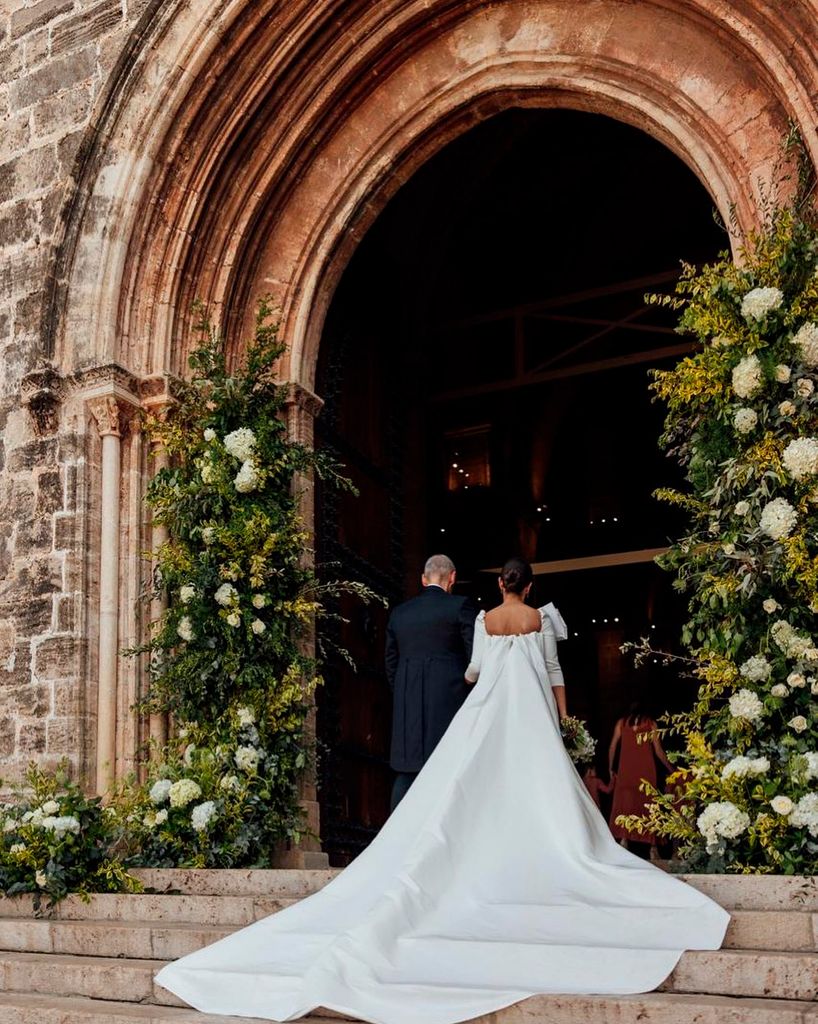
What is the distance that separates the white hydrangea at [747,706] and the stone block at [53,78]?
537 cm

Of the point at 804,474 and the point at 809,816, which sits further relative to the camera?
the point at 804,474

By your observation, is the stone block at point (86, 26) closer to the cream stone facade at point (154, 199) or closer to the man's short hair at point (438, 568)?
the cream stone facade at point (154, 199)

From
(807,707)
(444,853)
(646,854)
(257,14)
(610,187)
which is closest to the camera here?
(444,853)

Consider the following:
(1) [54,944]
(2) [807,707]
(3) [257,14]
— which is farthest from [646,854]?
(3) [257,14]

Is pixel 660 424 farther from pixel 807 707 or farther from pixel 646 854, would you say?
pixel 807 707

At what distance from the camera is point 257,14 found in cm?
700

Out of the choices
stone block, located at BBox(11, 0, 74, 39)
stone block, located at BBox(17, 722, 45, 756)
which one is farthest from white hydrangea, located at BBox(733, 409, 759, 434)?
stone block, located at BBox(11, 0, 74, 39)

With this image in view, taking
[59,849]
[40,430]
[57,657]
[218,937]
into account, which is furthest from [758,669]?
[40,430]

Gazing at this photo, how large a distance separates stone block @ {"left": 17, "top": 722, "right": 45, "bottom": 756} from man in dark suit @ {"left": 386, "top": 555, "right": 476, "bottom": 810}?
6.87 ft

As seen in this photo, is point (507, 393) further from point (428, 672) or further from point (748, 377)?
point (748, 377)

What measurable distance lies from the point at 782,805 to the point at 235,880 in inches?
92.1

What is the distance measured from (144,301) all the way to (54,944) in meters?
3.79

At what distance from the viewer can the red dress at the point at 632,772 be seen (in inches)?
323

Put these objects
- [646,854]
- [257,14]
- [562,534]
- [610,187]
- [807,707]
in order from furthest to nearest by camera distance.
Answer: [562,534], [610,187], [646,854], [257,14], [807,707]
